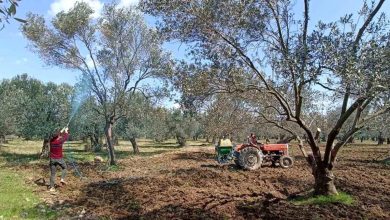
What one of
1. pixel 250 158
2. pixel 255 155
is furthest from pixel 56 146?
pixel 255 155

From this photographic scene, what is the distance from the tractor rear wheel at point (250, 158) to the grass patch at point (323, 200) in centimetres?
822

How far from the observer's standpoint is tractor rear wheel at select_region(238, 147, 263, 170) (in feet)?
70.0

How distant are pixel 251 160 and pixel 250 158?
0.12 metres

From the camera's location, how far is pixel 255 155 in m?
21.6

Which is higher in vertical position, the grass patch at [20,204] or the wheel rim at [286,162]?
the wheel rim at [286,162]

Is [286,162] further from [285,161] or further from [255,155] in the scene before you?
[255,155]

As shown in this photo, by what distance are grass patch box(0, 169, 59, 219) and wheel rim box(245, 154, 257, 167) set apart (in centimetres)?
1103

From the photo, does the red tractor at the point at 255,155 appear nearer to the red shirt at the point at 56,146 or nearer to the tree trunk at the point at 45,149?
the red shirt at the point at 56,146

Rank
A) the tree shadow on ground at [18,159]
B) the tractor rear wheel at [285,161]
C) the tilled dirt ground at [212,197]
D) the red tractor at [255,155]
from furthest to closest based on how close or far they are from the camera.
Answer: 1. the tree shadow on ground at [18,159]
2. the tractor rear wheel at [285,161]
3. the red tractor at [255,155]
4. the tilled dirt ground at [212,197]

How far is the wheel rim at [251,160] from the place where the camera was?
21.4m

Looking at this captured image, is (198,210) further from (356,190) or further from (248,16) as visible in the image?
(356,190)

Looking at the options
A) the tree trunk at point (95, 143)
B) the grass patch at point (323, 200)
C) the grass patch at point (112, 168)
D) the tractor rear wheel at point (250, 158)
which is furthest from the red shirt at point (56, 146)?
the tree trunk at point (95, 143)

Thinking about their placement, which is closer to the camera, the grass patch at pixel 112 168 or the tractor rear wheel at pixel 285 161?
the tractor rear wheel at pixel 285 161

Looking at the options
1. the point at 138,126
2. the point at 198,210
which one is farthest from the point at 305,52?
the point at 138,126
